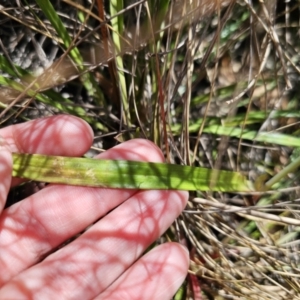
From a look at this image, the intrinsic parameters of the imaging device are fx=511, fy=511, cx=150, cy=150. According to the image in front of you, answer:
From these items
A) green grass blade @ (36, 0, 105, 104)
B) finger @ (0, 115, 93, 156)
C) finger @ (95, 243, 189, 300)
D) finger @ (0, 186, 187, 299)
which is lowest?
finger @ (95, 243, 189, 300)

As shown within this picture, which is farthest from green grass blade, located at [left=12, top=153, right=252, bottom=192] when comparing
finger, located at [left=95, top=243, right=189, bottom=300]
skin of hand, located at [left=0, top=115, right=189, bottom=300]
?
finger, located at [left=95, top=243, right=189, bottom=300]

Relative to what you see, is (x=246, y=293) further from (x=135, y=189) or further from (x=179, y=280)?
(x=135, y=189)

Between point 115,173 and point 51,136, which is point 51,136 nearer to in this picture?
point 51,136

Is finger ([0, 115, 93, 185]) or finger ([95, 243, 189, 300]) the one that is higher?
finger ([0, 115, 93, 185])

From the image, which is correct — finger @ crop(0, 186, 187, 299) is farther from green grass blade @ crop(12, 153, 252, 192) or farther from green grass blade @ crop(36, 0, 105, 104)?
green grass blade @ crop(36, 0, 105, 104)

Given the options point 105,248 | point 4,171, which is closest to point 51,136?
point 4,171
